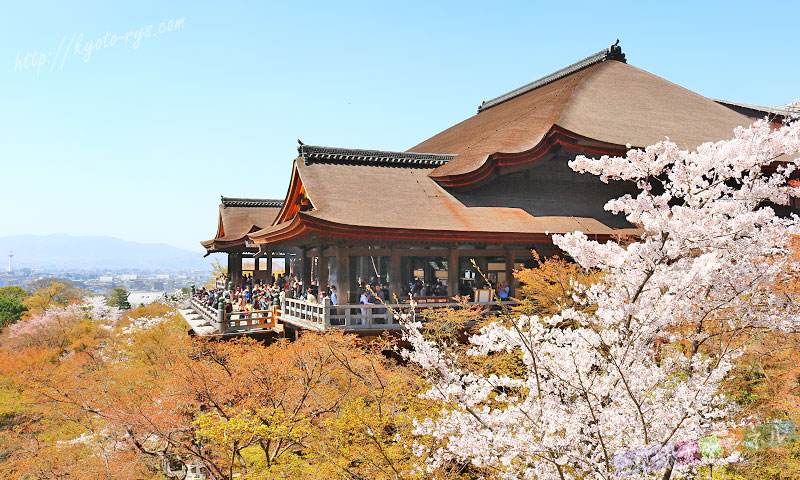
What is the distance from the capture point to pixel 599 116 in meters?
23.4

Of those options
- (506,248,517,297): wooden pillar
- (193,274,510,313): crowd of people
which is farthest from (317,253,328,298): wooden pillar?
(506,248,517,297): wooden pillar

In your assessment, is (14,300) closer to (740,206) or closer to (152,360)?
(152,360)

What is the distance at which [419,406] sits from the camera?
11547 mm

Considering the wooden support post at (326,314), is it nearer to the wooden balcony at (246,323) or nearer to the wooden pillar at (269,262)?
the wooden balcony at (246,323)

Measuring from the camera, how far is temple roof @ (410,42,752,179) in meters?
21.4

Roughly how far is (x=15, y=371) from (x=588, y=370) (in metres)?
28.8

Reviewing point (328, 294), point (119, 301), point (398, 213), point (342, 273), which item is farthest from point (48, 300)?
point (398, 213)

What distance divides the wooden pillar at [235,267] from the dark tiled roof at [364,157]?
1353cm

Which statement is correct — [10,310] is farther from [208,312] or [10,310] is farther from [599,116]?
[599,116]

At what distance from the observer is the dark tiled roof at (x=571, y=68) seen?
29062 mm

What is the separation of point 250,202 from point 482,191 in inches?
676

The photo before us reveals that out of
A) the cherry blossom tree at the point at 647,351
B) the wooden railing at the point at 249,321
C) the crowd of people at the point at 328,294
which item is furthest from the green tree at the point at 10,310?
the cherry blossom tree at the point at 647,351

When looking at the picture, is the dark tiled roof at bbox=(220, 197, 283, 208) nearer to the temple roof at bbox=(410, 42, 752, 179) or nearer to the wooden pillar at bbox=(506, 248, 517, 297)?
the temple roof at bbox=(410, 42, 752, 179)

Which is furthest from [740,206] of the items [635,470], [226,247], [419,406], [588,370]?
[226,247]
